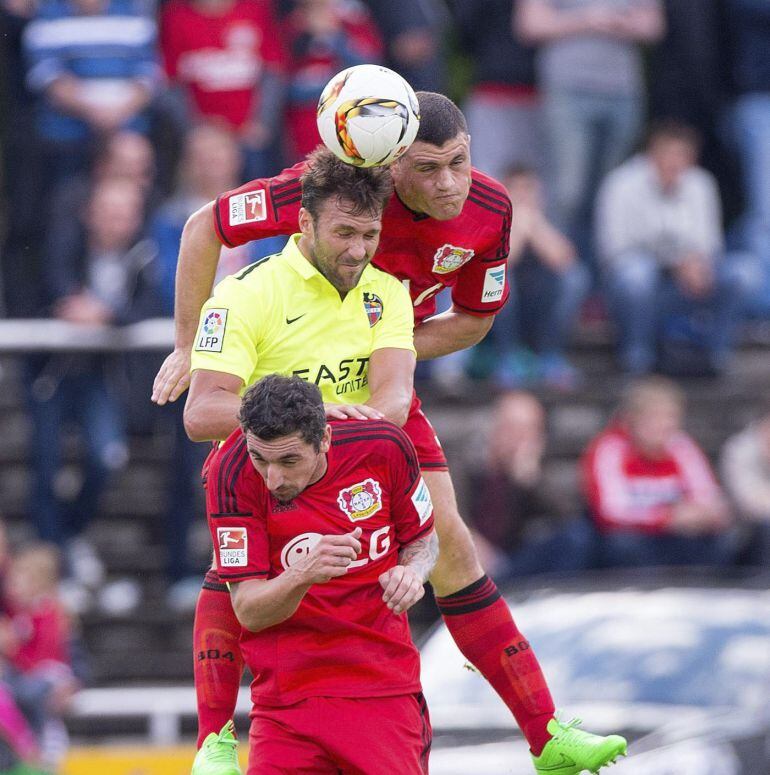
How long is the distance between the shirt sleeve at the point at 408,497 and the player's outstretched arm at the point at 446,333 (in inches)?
33.5

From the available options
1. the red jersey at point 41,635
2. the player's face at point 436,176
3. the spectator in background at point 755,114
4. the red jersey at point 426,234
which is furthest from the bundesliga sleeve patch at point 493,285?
the spectator in background at point 755,114

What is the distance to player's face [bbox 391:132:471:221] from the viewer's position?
6637 mm

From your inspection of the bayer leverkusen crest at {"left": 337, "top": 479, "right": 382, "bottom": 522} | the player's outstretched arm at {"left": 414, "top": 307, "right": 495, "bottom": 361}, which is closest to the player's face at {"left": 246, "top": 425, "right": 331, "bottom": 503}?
the bayer leverkusen crest at {"left": 337, "top": 479, "right": 382, "bottom": 522}

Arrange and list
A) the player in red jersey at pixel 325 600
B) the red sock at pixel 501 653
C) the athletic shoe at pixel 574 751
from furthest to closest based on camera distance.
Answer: the red sock at pixel 501 653 < the athletic shoe at pixel 574 751 < the player in red jersey at pixel 325 600

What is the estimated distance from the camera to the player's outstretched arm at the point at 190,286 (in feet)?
22.5

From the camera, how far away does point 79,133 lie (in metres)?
13.1

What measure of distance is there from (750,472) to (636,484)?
2.82 ft

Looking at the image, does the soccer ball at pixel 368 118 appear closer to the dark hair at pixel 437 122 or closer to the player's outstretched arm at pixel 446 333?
the dark hair at pixel 437 122

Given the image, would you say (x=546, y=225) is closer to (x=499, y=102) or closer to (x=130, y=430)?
(x=499, y=102)

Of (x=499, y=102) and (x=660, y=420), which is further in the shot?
(x=499, y=102)

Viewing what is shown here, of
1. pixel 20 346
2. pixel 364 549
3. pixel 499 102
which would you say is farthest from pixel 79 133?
pixel 364 549

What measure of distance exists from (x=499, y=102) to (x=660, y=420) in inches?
121

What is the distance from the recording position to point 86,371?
12727 millimetres

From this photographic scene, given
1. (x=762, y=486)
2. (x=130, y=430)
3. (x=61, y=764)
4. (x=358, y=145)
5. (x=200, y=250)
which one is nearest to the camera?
(x=358, y=145)
